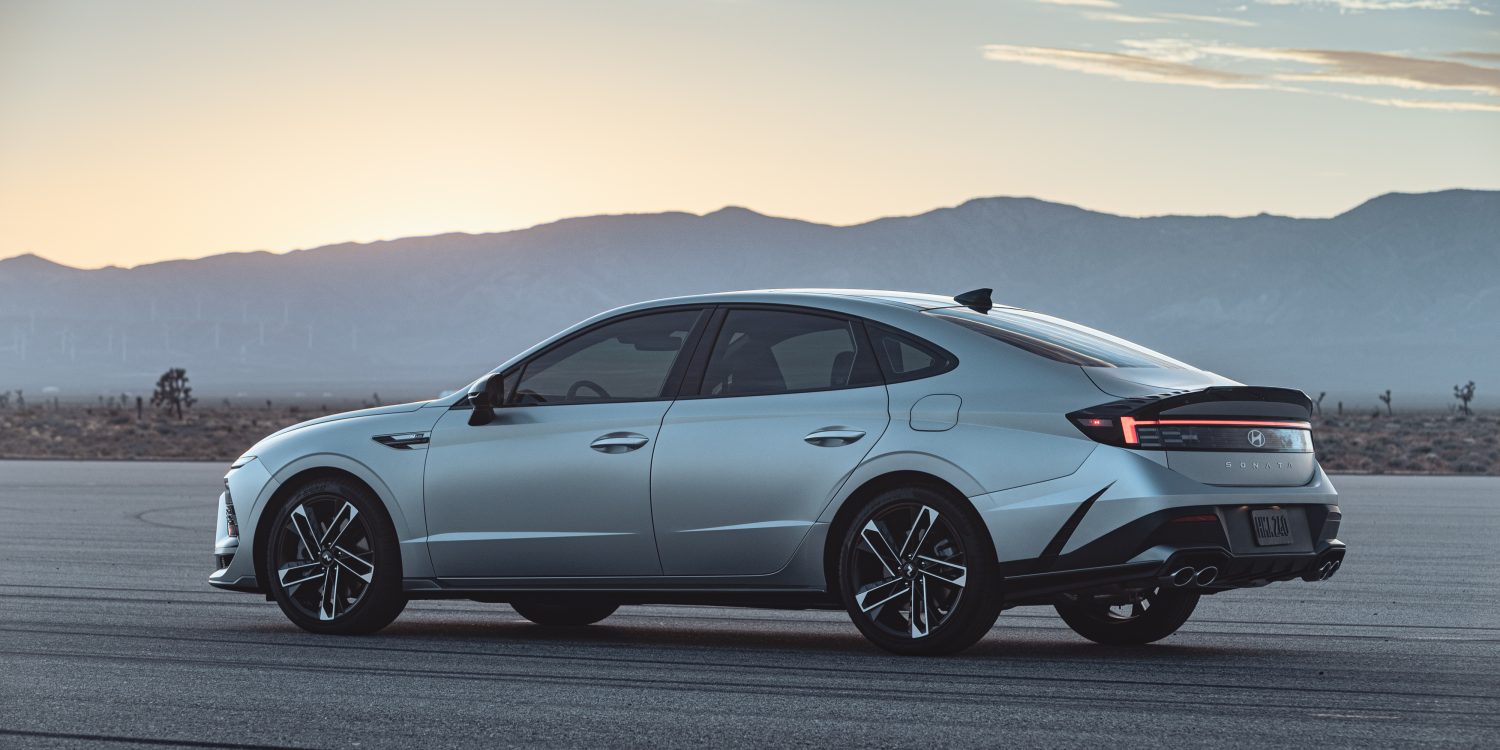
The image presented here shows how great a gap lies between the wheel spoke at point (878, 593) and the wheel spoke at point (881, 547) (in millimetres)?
57

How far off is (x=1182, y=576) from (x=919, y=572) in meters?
1.14

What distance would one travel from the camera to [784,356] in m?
9.23

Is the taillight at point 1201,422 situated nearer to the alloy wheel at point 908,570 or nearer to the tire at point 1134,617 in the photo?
the alloy wheel at point 908,570

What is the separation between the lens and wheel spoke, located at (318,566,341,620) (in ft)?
32.7

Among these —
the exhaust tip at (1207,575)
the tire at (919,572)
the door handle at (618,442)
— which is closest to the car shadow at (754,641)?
the tire at (919,572)

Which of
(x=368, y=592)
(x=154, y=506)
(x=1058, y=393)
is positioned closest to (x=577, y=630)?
(x=368, y=592)

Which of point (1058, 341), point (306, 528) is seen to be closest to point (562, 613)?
point (306, 528)

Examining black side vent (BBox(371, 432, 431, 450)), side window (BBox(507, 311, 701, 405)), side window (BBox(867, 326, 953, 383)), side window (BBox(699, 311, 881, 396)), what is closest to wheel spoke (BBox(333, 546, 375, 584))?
black side vent (BBox(371, 432, 431, 450))

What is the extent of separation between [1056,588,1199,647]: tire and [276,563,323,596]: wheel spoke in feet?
12.4

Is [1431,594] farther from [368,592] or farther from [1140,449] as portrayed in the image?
[368,592]

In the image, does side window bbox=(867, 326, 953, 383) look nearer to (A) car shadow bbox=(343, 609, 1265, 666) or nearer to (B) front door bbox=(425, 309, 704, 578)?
(B) front door bbox=(425, 309, 704, 578)

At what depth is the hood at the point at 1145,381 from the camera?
840 centimetres

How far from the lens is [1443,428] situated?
7894 cm

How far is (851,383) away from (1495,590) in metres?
6.15
